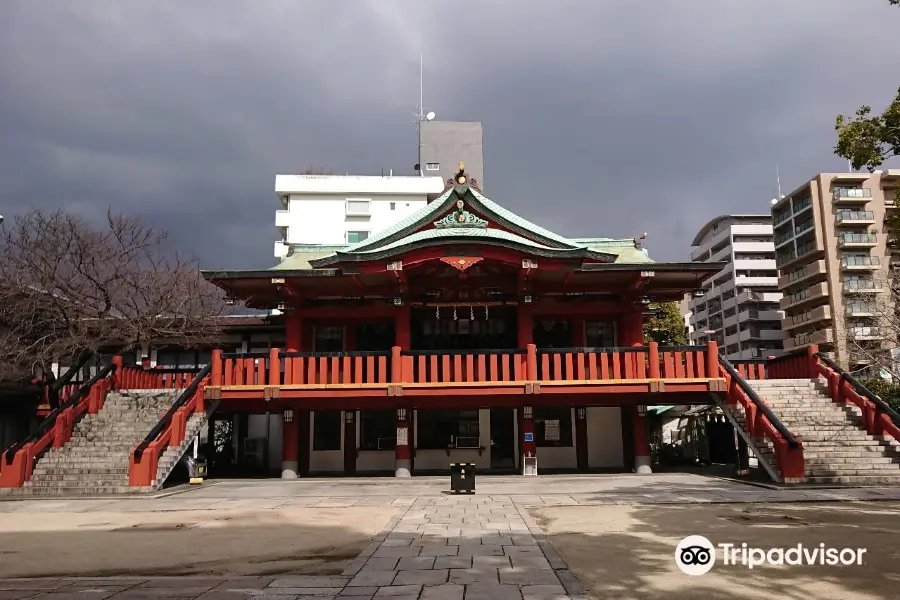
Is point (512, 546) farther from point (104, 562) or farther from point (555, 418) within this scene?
point (555, 418)

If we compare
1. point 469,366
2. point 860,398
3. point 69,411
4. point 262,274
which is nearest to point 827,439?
point 860,398

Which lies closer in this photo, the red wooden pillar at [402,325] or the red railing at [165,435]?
the red railing at [165,435]

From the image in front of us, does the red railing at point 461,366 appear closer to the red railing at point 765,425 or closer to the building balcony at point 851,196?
the red railing at point 765,425

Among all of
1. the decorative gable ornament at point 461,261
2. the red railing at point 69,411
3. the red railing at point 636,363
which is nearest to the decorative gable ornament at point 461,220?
the decorative gable ornament at point 461,261

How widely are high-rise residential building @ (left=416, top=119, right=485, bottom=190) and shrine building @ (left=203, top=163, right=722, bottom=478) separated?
38.3 meters

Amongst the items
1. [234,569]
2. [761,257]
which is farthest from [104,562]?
[761,257]

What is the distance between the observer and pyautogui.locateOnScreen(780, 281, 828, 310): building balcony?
54.5 metres

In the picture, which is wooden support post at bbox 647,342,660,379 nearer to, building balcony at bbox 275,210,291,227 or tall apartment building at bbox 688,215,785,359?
building balcony at bbox 275,210,291,227

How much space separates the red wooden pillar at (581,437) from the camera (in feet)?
74.1

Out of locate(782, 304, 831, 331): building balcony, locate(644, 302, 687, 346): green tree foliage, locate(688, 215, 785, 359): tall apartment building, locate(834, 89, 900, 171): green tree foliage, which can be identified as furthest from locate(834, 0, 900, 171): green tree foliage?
locate(688, 215, 785, 359): tall apartment building

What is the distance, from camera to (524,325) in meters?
21.6

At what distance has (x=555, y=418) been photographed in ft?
74.4

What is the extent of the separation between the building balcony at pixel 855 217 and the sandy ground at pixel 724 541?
163ft

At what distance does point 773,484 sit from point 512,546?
30.8 ft
